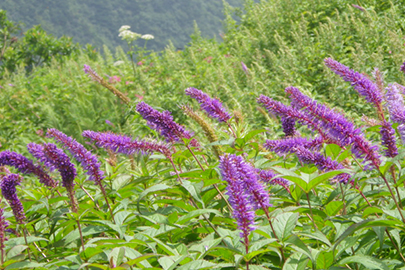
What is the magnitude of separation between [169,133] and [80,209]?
0.63m

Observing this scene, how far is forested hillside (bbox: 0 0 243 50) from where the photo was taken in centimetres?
4606

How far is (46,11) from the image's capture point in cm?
4572

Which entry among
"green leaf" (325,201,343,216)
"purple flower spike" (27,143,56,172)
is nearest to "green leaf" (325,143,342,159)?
"green leaf" (325,201,343,216)

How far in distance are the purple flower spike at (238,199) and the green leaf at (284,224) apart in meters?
0.16

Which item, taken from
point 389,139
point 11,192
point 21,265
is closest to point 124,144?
point 11,192

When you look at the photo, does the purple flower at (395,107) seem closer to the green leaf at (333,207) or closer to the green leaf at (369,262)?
the green leaf at (333,207)

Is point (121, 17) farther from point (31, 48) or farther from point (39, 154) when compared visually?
point (39, 154)

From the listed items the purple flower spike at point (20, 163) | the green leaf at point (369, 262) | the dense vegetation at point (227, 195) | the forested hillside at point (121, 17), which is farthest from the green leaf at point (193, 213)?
the forested hillside at point (121, 17)

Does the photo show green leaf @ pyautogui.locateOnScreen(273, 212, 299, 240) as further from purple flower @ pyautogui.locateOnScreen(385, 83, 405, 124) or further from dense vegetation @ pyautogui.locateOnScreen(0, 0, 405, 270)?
purple flower @ pyautogui.locateOnScreen(385, 83, 405, 124)

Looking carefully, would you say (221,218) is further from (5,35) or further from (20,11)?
(20,11)

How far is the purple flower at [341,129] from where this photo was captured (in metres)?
1.34

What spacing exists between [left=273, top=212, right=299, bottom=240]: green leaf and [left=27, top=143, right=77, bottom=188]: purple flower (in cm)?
102

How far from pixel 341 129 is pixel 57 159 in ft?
4.21

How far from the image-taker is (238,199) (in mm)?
1219
